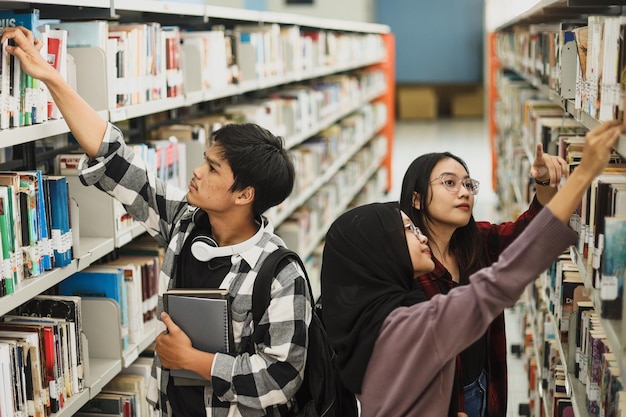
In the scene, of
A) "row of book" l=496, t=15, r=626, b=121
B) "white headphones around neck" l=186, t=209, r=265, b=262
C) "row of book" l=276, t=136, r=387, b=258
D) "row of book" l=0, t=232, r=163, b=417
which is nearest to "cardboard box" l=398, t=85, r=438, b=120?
"row of book" l=276, t=136, r=387, b=258

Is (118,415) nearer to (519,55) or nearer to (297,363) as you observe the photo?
(297,363)

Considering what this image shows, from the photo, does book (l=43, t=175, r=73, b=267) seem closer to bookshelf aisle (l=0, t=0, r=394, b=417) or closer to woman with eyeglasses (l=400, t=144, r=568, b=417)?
bookshelf aisle (l=0, t=0, r=394, b=417)

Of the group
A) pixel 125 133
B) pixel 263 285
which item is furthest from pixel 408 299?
→ pixel 125 133

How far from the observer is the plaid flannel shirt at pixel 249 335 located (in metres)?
2.21

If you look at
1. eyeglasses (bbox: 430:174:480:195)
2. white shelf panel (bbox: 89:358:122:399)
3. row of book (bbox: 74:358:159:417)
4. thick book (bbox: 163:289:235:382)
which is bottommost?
row of book (bbox: 74:358:159:417)

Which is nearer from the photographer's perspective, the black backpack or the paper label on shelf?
the paper label on shelf

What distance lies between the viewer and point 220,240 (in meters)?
2.43

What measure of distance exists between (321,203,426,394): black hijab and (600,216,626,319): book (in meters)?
0.43

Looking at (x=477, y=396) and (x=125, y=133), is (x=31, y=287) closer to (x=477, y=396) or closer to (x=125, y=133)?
(x=477, y=396)

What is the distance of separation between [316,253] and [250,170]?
4.98m

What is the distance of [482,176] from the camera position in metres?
12.0

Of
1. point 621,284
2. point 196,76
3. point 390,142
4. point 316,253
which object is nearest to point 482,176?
point 390,142

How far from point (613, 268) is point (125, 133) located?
2.75m

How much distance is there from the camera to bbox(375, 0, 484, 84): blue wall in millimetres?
18453
